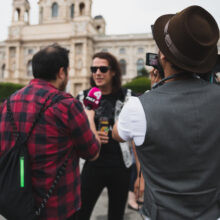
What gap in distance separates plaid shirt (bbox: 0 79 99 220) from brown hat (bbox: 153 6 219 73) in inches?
30.6

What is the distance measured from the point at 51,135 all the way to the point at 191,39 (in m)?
1.05

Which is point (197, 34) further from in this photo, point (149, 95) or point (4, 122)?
point (4, 122)

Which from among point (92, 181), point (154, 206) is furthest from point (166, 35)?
point (92, 181)

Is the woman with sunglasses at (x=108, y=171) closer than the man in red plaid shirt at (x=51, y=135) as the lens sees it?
No

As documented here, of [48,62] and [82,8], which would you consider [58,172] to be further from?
[82,8]

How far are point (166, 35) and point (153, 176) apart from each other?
2.40 feet

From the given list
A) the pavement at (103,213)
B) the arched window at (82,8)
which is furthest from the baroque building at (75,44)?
the pavement at (103,213)

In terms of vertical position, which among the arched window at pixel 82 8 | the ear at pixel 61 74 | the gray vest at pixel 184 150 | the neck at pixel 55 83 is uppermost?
the arched window at pixel 82 8

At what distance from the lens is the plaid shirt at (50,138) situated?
156cm

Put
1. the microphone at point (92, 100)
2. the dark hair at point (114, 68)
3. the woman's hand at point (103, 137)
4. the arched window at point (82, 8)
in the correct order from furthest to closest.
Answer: the arched window at point (82, 8) → the dark hair at point (114, 68) → the woman's hand at point (103, 137) → the microphone at point (92, 100)

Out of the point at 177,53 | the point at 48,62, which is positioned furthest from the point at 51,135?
the point at 177,53

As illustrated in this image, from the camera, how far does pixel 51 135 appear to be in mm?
1585

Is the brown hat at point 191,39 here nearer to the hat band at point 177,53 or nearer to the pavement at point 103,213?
the hat band at point 177,53

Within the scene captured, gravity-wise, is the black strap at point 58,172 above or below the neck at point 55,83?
below
